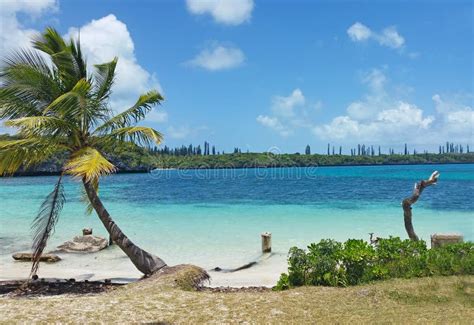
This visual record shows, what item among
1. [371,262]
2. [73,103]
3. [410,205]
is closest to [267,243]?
[410,205]

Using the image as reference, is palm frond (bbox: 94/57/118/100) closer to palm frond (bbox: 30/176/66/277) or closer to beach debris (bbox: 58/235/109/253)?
palm frond (bbox: 30/176/66/277)

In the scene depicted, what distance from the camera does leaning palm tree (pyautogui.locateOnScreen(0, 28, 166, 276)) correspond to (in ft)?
27.0

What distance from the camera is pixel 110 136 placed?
9.34 m

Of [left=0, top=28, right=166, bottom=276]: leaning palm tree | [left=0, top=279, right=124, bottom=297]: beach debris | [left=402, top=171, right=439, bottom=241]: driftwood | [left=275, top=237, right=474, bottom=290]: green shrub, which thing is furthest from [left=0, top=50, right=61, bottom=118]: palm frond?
[left=402, top=171, right=439, bottom=241]: driftwood

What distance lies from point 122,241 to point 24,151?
281cm

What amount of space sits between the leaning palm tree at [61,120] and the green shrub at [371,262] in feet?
12.1

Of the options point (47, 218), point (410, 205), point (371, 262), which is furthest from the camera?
point (410, 205)

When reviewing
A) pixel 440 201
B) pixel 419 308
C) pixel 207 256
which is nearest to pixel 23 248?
pixel 207 256

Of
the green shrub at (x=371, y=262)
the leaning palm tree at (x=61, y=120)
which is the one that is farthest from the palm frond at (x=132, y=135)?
the green shrub at (x=371, y=262)

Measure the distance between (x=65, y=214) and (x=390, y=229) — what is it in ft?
60.9

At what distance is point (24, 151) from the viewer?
27.3 feet

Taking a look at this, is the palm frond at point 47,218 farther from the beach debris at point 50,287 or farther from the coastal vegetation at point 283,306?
the coastal vegetation at point 283,306

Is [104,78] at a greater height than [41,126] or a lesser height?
greater

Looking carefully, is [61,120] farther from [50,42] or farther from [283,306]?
[283,306]
